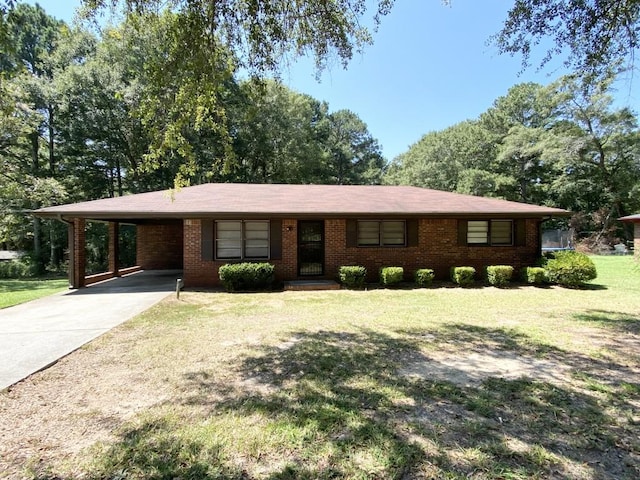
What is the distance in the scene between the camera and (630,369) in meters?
4.05

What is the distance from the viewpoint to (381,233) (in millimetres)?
11297

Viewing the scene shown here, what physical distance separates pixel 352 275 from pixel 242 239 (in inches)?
147

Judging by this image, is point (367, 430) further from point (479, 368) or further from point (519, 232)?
point (519, 232)

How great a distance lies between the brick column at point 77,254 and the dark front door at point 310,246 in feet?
22.3

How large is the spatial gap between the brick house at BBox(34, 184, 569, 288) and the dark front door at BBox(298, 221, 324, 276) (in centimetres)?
3

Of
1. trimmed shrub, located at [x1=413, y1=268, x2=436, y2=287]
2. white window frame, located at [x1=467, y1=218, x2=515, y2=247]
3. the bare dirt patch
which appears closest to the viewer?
the bare dirt patch

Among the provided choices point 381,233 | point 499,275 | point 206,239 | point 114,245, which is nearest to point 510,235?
point 499,275

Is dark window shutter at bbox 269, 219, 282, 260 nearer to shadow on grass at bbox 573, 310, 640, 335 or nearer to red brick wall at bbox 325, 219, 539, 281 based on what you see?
red brick wall at bbox 325, 219, 539, 281

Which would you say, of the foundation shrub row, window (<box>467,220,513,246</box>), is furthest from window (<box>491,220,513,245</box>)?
the foundation shrub row

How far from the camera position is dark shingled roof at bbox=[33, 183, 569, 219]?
9703mm

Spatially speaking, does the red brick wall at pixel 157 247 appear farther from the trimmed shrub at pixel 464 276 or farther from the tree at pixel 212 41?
the trimmed shrub at pixel 464 276

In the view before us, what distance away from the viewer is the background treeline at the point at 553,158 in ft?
83.8

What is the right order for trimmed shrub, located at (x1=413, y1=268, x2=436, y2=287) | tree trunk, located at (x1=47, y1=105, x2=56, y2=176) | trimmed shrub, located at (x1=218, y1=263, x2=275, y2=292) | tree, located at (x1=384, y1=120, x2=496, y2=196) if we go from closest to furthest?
1. trimmed shrub, located at (x1=218, y1=263, x2=275, y2=292)
2. trimmed shrub, located at (x1=413, y1=268, x2=436, y2=287)
3. tree trunk, located at (x1=47, y1=105, x2=56, y2=176)
4. tree, located at (x1=384, y1=120, x2=496, y2=196)

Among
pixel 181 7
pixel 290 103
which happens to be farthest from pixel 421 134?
pixel 181 7
